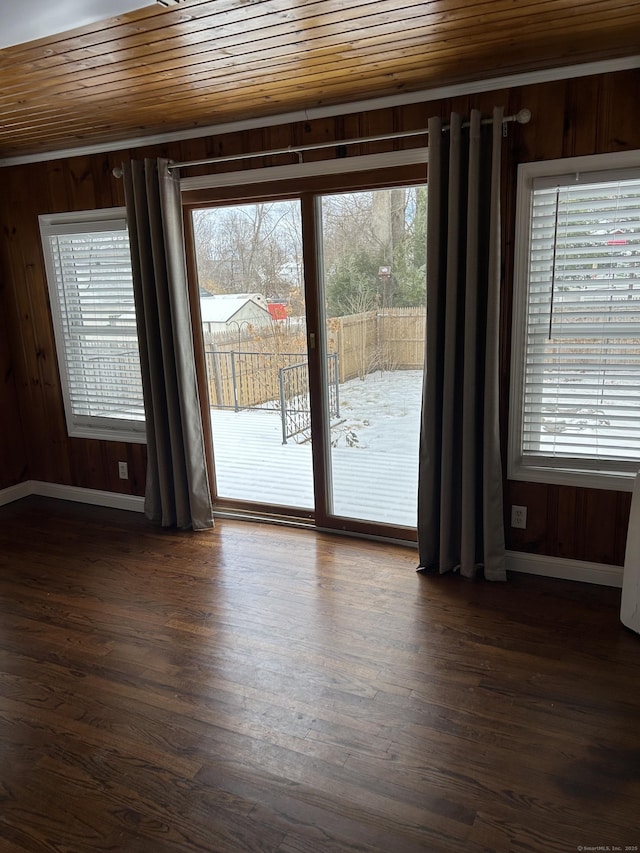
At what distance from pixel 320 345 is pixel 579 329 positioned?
4.77 feet

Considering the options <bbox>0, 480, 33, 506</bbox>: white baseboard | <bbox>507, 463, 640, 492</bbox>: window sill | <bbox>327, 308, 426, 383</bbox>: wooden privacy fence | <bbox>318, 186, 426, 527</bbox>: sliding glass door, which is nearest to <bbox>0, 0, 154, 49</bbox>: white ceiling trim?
<bbox>318, 186, 426, 527</bbox>: sliding glass door

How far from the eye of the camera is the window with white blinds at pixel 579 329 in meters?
2.95

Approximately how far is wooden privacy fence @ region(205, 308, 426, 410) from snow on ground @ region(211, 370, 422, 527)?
78 mm

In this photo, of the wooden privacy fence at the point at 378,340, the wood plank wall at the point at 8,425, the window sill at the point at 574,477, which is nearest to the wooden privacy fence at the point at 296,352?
the wooden privacy fence at the point at 378,340

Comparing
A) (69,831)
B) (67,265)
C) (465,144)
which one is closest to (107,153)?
(67,265)

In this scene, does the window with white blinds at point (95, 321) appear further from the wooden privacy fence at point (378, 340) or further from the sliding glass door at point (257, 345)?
the wooden privacy fence at point (378, 340)

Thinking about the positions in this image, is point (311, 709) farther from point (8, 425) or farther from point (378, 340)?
point (8, 425)

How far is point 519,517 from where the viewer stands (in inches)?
133

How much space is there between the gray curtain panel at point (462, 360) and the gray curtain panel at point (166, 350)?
1.53m

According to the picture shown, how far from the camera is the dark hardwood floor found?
190 centimetres

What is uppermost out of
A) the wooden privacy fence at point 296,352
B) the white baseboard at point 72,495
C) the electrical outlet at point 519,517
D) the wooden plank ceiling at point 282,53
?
the wooden plank ceiling at point 282,53

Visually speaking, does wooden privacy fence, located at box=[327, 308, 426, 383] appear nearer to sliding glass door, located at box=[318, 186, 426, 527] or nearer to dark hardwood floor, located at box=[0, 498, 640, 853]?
sliding glass door, located at box=[318, 186, 426, 527]

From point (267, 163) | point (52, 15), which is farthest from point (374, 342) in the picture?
point (52, 15)

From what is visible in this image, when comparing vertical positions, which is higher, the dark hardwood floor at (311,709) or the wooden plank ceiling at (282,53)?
the wooden plank ceiling at (282,53)
